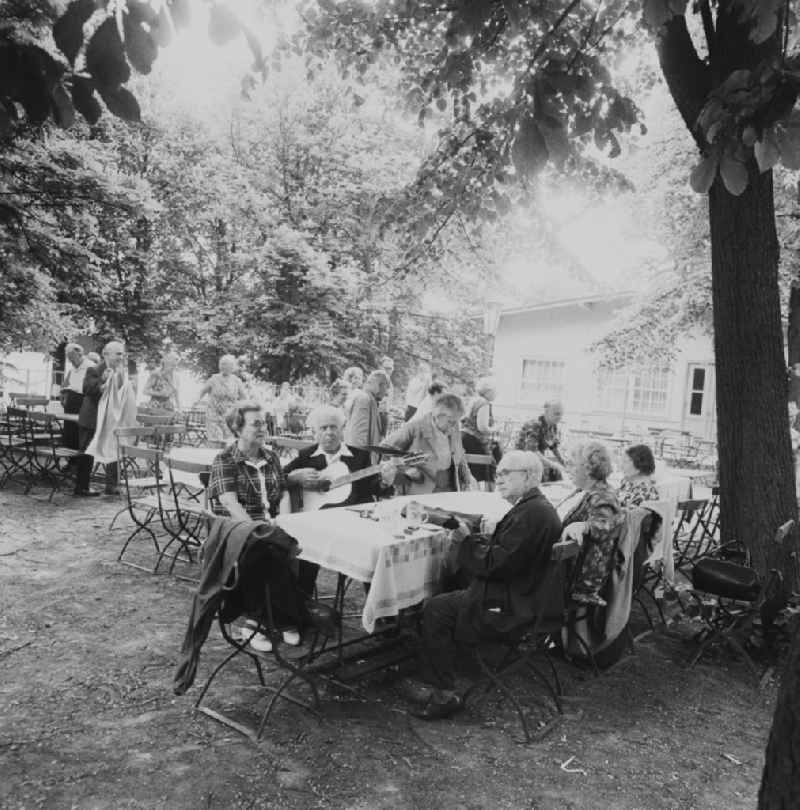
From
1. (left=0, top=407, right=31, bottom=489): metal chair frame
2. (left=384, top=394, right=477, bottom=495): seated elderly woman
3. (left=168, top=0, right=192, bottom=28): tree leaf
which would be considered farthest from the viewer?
(left=0, top=407, right=31, bottom=489): metal chair frame

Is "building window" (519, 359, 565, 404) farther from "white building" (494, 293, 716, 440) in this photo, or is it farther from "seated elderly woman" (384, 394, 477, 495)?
"seated elderly woman" (384, 394, 477, 495)

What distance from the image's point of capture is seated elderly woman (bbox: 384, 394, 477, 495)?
5652 mm

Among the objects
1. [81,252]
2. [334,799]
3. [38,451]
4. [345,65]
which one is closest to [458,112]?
[345,65]

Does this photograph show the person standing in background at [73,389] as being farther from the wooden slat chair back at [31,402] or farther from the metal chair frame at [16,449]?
the wooden slat chair back at [31,402]

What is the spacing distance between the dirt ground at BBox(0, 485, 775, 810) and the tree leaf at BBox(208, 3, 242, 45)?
277 cm

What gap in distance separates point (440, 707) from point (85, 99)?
124 inches

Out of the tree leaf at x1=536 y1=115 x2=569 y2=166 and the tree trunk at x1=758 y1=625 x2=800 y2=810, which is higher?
the tree leaf at x1=536 y1=115 x2=569 y2=166

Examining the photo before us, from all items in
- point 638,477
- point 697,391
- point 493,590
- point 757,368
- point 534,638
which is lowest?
point 534,638

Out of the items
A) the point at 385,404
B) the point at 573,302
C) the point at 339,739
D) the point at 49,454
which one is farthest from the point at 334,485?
the point at 573,302

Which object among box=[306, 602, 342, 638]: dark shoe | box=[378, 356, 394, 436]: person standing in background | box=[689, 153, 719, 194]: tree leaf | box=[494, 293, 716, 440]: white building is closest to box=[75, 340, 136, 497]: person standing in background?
box=[378, 356, 394, 436]: person standing in background

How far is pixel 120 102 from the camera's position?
6.40 ft

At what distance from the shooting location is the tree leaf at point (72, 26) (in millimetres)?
1819

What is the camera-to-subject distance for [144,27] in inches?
75.7

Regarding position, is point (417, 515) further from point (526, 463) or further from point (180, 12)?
point (180, 12)
